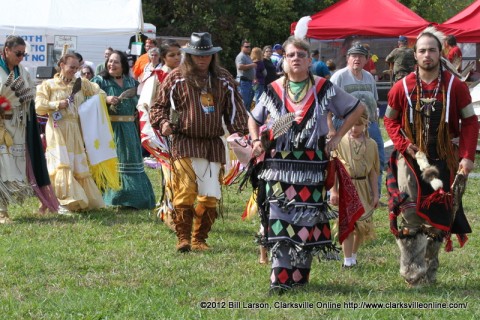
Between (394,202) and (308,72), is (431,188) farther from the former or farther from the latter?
(308,72)

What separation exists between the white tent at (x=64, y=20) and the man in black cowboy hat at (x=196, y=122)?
9746 millimetres

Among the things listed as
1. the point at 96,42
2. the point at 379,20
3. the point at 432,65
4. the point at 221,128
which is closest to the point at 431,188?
the point at 432,65

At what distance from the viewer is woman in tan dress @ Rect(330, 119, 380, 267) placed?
7050 mm

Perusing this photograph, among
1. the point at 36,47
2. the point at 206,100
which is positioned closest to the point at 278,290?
the point at 206,100

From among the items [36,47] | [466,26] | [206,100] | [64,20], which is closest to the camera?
[206,100]

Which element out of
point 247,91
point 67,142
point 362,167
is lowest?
point 247,91

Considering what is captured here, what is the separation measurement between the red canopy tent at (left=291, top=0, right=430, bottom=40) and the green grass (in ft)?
41.1

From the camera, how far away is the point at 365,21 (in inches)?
837

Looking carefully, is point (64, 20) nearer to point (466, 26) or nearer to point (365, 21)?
point (365, 21)

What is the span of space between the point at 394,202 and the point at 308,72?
1.05 m

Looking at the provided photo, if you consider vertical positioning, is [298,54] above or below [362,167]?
above

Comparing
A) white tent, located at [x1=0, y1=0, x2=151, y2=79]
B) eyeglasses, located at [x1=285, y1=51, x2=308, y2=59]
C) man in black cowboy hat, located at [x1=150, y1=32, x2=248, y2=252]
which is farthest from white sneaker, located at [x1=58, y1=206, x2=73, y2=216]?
white tent, located at [x1=0, y1=0, x2=151, y2=79]

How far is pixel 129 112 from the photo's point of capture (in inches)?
385

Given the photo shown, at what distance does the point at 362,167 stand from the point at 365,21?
48.2 feet
